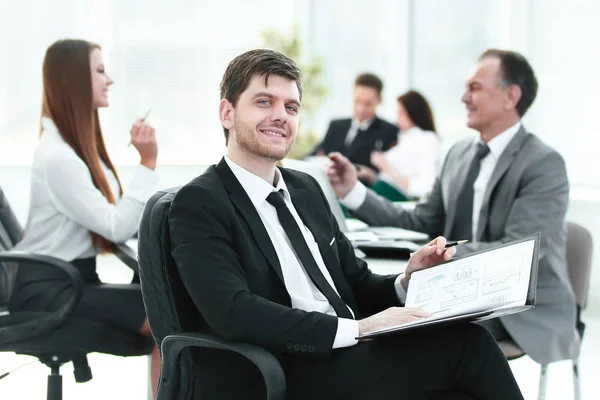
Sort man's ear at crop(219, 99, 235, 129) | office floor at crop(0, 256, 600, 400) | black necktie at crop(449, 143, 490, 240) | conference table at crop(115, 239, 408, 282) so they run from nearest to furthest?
man's ear at crop(219, 99, 235, 129)
conference table at crop(115, 239, 408, 282)
black necktie at crop(449, 143, 490, 240)
office floor at crop(0, 256, 600, 400)

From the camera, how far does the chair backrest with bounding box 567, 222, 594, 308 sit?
3055mm

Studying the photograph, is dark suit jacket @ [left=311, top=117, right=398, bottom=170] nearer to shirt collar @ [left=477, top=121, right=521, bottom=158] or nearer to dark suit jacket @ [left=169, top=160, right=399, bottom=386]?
shirt collar @ [left=477, top=121, right=521, bottom=158]

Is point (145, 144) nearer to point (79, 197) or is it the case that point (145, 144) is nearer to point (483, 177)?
point (79, 197)

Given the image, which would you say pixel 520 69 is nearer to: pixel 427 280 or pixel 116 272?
pixel 427 280

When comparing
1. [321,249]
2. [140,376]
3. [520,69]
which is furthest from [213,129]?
[321,249]

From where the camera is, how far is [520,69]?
3297 millimetres

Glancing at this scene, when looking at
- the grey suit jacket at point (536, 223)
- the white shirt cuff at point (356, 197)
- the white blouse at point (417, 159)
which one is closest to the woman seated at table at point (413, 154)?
the white blouse at point (417, 159)

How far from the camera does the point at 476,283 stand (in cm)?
194

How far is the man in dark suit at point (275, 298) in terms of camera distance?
1842 millimetres

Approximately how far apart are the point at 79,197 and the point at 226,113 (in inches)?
40.6

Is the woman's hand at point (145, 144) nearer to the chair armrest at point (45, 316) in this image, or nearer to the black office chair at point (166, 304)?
the chair armrest at point (45, 316)

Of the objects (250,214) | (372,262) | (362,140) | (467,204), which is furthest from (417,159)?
(250,214)

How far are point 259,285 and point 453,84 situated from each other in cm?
645

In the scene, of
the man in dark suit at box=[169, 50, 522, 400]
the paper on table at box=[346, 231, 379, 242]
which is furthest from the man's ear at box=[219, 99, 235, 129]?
the paper on table at box=[346, 231, 379, 242]
